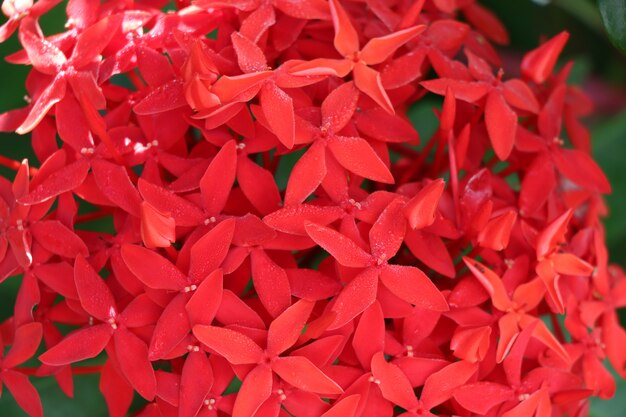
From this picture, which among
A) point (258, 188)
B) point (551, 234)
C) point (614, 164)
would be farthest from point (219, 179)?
point (614, 164)

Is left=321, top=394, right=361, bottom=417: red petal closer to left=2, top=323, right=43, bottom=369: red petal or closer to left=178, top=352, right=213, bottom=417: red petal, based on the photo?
left=178, top=352, right=213, bottom=417: red petal

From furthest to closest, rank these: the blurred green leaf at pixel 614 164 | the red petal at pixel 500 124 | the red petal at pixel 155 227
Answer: the blurred green leaf at pixel 614 164
the red petal at pixel 500 124
the red petal at pixel 155 227

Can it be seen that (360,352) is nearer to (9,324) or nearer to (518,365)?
(518,365)

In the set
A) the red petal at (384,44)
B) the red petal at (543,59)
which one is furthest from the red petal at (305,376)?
the red petal at (543,59)

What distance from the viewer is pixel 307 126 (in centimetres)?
55

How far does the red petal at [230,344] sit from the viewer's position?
1.66 ft

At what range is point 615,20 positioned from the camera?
63cm

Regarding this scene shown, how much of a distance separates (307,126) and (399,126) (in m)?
0.08

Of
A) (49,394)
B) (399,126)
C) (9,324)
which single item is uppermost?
(399,126)

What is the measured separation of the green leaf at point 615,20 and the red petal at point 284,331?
0.32 m

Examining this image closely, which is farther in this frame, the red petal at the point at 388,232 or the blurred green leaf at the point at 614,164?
the blurred green leaf at the point at 614,164

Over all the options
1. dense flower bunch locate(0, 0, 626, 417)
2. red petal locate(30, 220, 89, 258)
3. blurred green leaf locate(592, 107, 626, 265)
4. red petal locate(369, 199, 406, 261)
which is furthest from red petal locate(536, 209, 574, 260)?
blurred green leaf locate(592, 107, 626, 265)

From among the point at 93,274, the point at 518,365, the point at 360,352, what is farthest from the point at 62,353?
the point at 518,365

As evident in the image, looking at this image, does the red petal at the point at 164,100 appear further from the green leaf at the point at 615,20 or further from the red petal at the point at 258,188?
the green leaf at the point at 615,20
